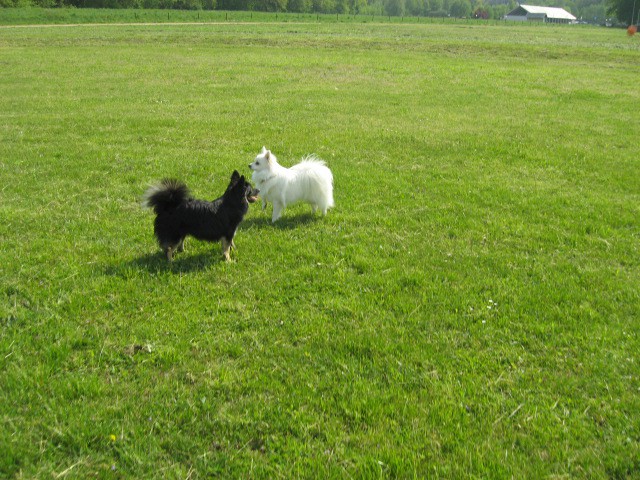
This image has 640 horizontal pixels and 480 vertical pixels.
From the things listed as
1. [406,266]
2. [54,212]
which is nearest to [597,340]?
[406,266]

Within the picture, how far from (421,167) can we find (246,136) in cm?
482

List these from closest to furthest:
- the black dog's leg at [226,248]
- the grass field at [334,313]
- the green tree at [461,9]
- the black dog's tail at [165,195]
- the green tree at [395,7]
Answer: the grass field at [334,313]
the black dog's tail at [165,195]
the black dog's leg at [226,248]
the green tree at [461,9]
the green tree at [395,7]

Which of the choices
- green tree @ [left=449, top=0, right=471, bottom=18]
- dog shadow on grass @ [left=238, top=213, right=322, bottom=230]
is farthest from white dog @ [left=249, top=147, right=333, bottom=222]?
green tree @ [left=449, top=0, right=471, bottom=18]

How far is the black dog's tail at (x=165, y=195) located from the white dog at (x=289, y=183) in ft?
6.16

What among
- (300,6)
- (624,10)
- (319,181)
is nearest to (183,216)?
(319,181)

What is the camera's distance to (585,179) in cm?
1037

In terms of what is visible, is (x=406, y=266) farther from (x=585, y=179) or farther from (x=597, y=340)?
(x=585, y=179)

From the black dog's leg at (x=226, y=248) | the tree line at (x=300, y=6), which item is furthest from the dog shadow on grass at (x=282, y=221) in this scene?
the tree line at (x=300, y=6)

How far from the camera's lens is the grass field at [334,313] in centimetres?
385

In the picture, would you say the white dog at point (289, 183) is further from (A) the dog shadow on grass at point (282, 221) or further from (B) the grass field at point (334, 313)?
(B) the grass field at point (334, 313)

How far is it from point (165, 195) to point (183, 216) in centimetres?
34

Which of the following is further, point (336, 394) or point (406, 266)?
point (406, 266)

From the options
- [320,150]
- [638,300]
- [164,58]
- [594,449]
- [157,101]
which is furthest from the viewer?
[164,58]

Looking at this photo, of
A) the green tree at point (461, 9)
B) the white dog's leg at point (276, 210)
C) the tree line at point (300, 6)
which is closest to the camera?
the white dog's leg at point (276, 210)
